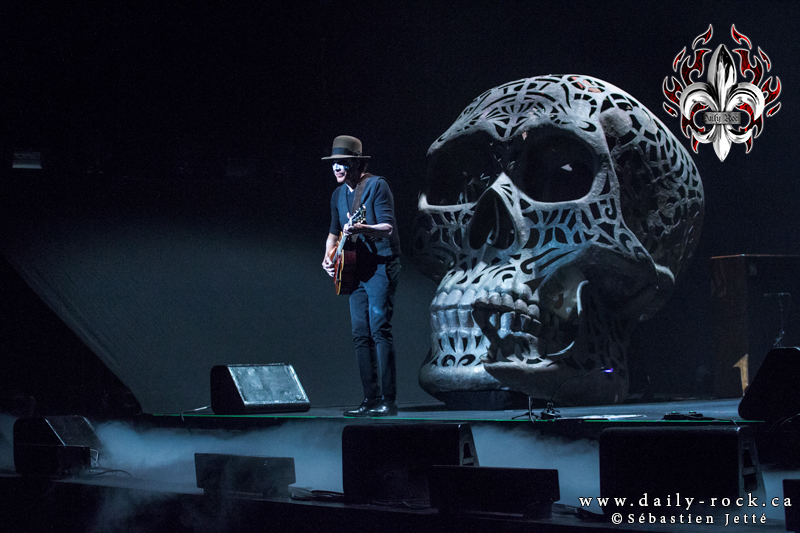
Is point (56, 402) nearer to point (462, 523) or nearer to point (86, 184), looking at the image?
point (86, 184)

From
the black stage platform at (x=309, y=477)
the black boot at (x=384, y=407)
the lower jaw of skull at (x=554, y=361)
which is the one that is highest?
the lower jaw of skull at (x=554, y=361)

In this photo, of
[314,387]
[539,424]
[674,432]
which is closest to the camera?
[674,432]

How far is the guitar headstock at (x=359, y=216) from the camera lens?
4.54 metres

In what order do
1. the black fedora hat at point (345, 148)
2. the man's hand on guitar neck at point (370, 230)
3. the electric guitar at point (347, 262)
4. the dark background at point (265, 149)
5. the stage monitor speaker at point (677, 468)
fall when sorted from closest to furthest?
the stage monitor speaker at point (677, 468) < the man's hand on guitar neck at point (370, 230) < the electric guitar at point (347, 262) < the black fedora hat at point (345, 148) < the dark background at point (265, 149)

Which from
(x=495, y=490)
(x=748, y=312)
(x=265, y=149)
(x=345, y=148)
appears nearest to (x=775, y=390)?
(x=495, y=490)

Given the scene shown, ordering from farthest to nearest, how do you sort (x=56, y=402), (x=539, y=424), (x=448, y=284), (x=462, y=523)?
(x=56, y=402)
(x=448, y=284)
(x=539, y=424)
(x=462, y=523)

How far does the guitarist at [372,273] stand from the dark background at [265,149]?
1605mm

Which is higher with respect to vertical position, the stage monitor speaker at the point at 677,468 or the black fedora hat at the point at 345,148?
the black fedora hat at the point at 345,148

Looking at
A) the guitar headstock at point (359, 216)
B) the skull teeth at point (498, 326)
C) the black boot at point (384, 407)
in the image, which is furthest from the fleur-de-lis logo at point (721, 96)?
the black boot at point (384, 407)

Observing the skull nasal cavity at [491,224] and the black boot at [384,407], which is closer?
the black boot at [384,407]

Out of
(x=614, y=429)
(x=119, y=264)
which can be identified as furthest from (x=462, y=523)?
(x=119, y=264)

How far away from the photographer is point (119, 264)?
237 inches

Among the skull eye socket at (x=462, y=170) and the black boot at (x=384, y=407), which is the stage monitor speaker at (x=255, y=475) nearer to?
the black boot at (x=384, y=407)

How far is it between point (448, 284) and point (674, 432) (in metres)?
2.26
